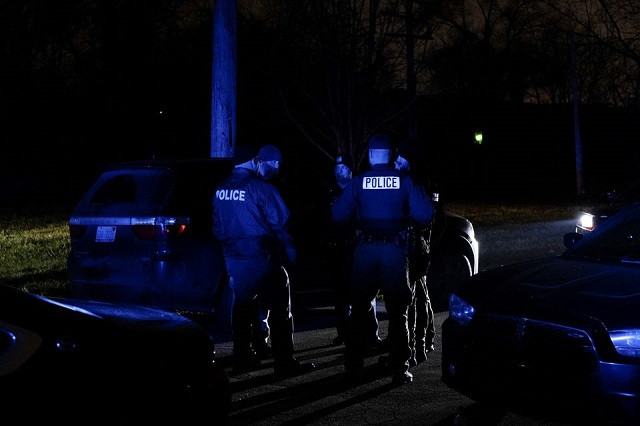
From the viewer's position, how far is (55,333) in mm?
3805

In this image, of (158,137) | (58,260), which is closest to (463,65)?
(158,137)

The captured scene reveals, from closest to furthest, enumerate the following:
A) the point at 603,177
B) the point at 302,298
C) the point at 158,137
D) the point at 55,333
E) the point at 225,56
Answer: the point at 55,333, the point at 302,298, the point at 225,56, the point at 158,137, the point at 603,177

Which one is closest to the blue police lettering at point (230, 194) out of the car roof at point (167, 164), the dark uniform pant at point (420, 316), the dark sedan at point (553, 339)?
the car roof at point (167, 164)

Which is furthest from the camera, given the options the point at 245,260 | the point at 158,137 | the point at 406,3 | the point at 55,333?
the point at 158,137

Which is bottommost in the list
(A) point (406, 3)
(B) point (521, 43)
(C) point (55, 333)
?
(C) point (55, 333)

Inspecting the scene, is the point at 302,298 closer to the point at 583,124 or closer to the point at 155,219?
the point at 155,219

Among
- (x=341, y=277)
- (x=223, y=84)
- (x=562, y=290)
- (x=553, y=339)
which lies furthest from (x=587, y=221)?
(x=553, y=339)

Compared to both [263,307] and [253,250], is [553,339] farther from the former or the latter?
[263,307]

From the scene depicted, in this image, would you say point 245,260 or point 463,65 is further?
point 463,65

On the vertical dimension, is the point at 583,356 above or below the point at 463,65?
below

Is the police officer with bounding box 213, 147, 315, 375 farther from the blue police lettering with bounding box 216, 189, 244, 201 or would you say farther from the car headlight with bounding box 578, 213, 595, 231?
the car headlight with bounding box 578, 213, 595, 231

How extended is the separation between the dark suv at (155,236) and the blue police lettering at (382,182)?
1273 millimetres

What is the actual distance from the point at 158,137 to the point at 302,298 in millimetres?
28812

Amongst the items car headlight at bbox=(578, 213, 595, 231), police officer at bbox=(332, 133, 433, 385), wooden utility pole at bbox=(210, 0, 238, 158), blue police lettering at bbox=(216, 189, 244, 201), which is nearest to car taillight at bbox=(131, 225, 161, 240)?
blue police lettering at bbox=(216, 189, 244, 201)
